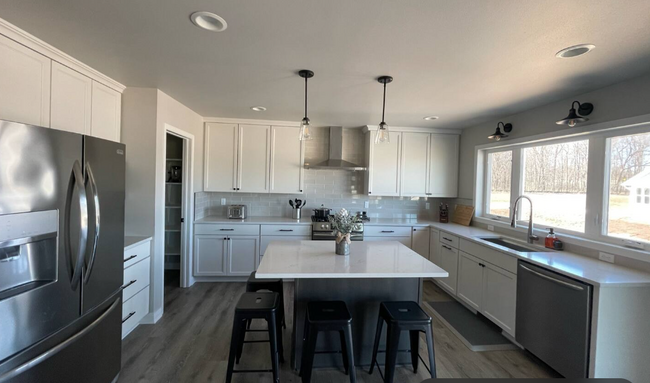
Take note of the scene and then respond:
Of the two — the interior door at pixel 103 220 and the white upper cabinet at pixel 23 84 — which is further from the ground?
the white upper cabinet at pixel 23 84

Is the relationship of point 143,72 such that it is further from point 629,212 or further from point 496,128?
point 629,212

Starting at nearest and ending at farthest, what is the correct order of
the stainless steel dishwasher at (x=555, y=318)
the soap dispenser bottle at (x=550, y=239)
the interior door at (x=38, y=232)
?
the interior door at (x=38, y=232) < the stainless steel dishwasher at (x=555, y=318) < the soap dispenser bottle at (x=550, y=239)

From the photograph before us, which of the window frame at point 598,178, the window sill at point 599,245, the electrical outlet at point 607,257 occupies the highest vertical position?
the window frame at point 598,178

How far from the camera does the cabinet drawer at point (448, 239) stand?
3.48 m

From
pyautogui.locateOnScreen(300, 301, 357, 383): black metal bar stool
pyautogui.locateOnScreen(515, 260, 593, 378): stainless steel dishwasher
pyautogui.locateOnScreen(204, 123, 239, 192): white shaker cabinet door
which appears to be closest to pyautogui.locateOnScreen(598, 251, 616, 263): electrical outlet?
pyautogui.locateOnScreen(515, 260, 593, 378): stainless steel dishwasher

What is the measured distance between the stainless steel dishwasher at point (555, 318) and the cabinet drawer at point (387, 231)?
1.75m

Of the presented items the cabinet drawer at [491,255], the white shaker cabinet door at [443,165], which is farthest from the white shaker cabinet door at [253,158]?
the cabinet drawer at [491,255]

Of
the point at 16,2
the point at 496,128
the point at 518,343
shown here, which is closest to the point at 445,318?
the point at 518,343

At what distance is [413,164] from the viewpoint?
14.3ft

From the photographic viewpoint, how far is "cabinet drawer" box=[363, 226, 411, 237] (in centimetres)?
409

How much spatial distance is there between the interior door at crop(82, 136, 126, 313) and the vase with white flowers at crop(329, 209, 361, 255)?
157cm

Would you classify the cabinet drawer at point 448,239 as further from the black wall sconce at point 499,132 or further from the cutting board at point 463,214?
the black wall sconce at point 499,132

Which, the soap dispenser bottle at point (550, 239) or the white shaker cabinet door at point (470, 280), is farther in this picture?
the white shaker cabinet door at point (470, 280)

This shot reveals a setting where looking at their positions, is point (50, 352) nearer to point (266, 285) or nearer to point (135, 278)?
point (135, 278)
